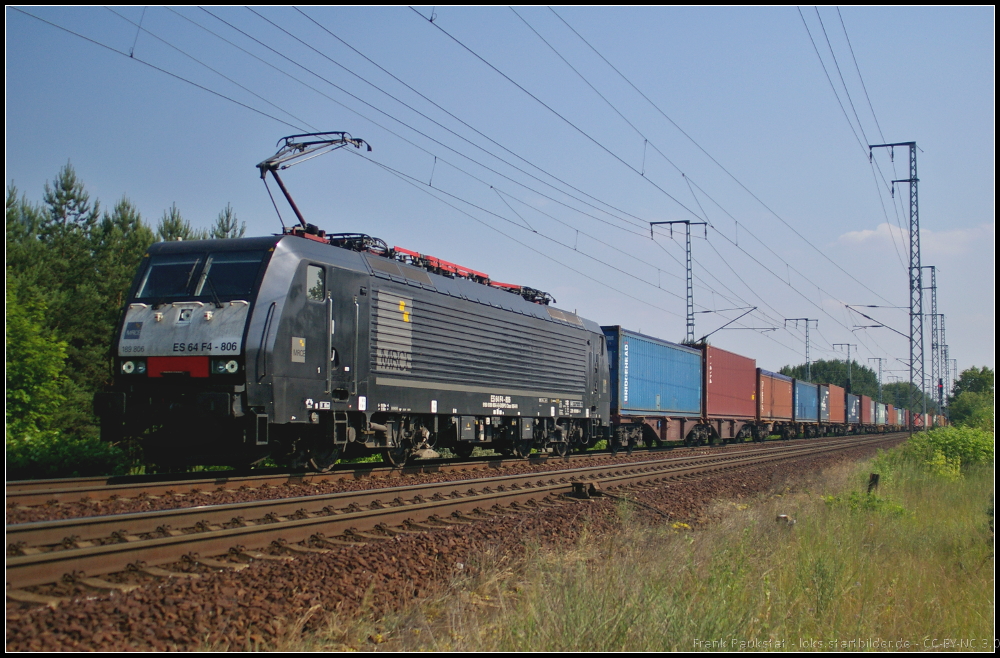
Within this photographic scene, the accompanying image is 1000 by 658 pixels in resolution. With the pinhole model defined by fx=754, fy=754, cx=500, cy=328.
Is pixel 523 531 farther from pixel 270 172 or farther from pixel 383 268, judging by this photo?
pixel 270 172

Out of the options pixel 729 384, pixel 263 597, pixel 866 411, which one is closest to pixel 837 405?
pixel 866 411

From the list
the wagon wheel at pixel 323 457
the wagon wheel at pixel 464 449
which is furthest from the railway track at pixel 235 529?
the wagon wheel at pixel 464 449

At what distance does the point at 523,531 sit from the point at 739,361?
26828mm

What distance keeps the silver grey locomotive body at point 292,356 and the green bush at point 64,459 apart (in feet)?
11.0

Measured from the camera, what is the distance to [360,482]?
37.2ft

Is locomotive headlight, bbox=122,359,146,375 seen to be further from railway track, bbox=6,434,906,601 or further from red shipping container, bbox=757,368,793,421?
red shipping container, bbox=757,368,793,421

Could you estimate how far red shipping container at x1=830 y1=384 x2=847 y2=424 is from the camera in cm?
5016

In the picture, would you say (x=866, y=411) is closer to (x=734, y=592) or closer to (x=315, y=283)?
(x=315, y=283)

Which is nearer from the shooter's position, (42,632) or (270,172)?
(42,632)

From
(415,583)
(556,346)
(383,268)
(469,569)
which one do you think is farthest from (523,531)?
(556,346)

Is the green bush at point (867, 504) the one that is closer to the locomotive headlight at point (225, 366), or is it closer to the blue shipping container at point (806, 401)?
the locomotive headlight at point (225, 366)

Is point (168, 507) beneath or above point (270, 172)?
beneath

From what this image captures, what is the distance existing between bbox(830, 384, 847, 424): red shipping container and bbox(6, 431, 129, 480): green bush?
46.0 meters

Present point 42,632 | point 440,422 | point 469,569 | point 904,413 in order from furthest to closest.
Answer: point 904,413 < point 440,422 < point 469,569 < point 42,632
